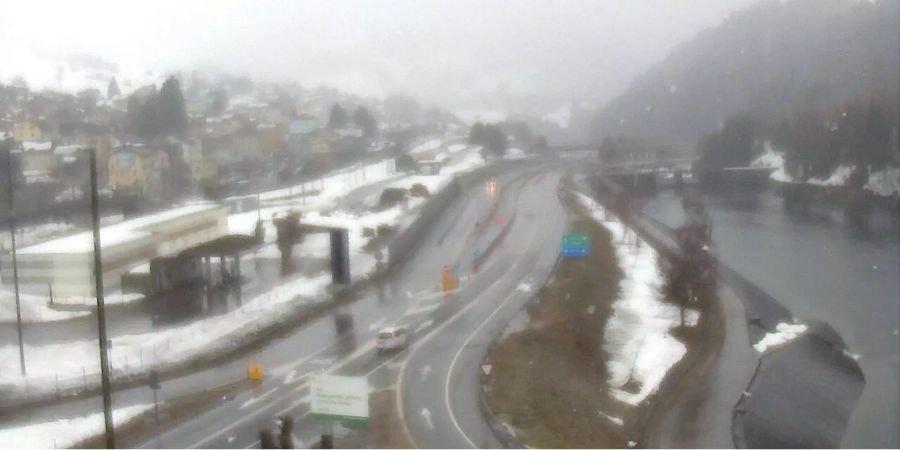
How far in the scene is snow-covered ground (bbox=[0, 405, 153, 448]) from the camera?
326 cm

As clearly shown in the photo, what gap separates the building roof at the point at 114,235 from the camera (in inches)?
236

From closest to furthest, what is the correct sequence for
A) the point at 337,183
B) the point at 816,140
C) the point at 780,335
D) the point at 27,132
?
the point at 780,335
the point at 27,132
the point at 816,140
the point at 337,183

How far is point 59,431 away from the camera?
3400mm

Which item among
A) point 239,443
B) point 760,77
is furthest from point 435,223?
point 239,443

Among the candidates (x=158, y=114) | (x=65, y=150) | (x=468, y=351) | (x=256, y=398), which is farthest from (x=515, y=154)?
(x=256, y=398)

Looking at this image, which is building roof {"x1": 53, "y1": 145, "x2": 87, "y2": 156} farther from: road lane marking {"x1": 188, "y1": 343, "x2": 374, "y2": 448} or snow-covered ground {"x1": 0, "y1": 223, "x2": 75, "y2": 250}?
road lane marking {"x1": 188, "y1": 343, "x2": 374, "y2": 448}

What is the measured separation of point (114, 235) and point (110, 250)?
0.49 m

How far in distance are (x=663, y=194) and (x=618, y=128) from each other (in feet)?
4.20

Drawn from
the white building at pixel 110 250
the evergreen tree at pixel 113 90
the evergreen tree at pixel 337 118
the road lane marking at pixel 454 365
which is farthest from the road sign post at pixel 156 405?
the evergreen tree at pixel 113 90

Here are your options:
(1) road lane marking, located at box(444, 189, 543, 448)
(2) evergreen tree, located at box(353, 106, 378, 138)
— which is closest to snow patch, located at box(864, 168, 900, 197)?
(1) road lane marking, located at box(444, 189, 543, 448)

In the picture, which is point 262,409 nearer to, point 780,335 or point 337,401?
point 337,401

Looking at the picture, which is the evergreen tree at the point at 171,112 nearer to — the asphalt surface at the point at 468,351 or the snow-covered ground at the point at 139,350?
the asphalt surface at the point at 468,351

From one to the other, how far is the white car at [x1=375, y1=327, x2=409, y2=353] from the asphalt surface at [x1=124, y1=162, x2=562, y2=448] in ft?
0.24

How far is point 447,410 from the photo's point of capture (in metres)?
3.54
